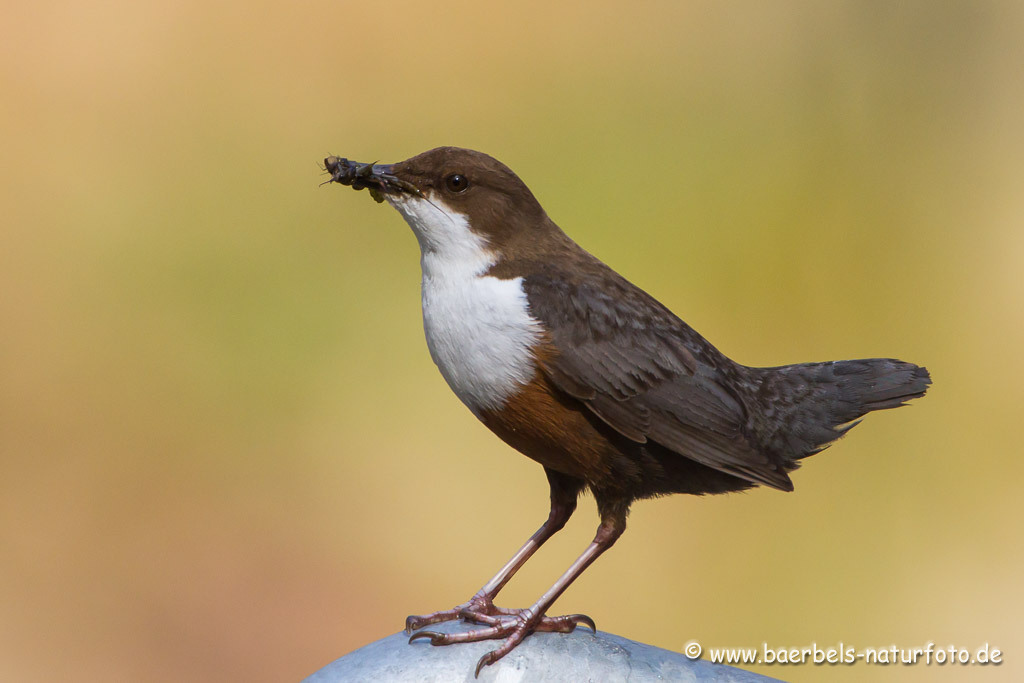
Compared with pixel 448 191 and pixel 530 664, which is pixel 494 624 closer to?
pixel 530 664

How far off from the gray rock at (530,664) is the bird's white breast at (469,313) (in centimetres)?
68

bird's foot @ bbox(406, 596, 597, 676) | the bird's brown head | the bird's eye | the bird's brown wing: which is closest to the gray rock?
bird's foot @ bbox(406, 596, 597, 676)

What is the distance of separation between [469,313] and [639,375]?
482mm

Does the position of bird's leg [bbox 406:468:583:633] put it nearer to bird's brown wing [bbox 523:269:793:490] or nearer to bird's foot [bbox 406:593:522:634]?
bird's foot [bbox 406:593:522:634]

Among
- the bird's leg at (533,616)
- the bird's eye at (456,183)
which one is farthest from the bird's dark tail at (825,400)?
the bird's eye at (456,183)

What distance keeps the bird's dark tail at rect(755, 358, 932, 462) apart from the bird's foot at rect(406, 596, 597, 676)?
0.78 m

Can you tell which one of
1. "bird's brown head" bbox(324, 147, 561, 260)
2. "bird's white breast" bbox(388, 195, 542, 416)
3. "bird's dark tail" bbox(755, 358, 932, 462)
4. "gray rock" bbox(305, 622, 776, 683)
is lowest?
"gray rock" bbox(305, 622, 776, 683)

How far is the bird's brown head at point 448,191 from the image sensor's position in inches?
105

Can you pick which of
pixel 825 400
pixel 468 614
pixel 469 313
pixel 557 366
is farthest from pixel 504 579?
pixel 825 400

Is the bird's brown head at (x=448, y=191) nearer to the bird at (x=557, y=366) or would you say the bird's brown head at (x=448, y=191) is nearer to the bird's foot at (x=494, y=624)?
the bird at (x=557, y=366)

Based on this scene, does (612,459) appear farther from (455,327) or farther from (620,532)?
(455,327)

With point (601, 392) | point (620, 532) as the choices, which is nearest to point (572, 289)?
point (601, 392)

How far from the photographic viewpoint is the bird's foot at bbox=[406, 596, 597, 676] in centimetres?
267

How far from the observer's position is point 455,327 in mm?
2586
